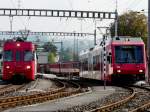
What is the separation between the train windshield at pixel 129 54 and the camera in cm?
3534

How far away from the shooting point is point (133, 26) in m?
96.4

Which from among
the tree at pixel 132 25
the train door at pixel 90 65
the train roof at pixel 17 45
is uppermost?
the tree at pixel 132 25

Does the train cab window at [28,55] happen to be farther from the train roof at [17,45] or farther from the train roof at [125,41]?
the train roof at [125,41]

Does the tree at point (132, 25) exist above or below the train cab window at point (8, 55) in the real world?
above

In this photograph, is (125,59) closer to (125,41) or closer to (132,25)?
(125,41)

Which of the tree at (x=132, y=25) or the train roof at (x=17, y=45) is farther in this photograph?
the tree at (x=132, y=25)

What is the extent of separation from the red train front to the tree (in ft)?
188

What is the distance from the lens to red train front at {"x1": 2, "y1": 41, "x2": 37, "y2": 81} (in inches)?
1494

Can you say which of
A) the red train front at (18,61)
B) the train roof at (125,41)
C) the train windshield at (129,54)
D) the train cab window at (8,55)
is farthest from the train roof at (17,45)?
the train windshield at (129,54)

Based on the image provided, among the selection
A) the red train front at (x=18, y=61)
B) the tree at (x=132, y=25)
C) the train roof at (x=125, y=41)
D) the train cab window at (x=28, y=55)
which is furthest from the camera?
the tree at (x=132, y=25)

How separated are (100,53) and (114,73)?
4.58 m

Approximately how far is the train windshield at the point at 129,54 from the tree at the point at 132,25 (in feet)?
192

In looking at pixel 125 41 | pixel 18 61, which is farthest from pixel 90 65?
pixel 125 41

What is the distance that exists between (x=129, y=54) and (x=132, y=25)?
6153 centimetres
